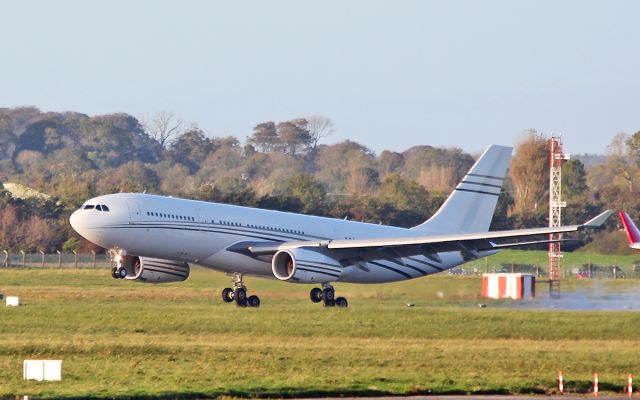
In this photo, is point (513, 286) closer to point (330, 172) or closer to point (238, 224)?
point (238, 224)

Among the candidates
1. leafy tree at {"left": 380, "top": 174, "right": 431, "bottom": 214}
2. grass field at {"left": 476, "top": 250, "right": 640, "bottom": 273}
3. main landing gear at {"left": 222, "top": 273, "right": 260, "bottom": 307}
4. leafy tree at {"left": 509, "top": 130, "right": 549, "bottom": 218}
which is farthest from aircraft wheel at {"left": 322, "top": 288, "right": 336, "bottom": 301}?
leafy tree at {"left": 509, "top": 130, "right": 549, "bottom": 218}

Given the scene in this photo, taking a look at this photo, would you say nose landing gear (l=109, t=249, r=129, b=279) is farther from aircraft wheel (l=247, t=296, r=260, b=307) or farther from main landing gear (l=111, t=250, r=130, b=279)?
aircraft wheel (l=247, t=296, r=260, b=307)

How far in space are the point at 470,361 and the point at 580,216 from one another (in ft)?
268

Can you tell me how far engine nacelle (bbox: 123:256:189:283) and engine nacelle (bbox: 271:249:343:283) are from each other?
146 inches

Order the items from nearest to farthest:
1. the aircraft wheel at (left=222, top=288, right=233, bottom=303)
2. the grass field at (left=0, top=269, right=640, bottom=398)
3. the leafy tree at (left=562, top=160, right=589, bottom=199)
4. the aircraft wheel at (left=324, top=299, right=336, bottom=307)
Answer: the grass field at (left=0, top=269, right=640, bottom=398)
the aircraft wheel at (left=324, top=299, right=336, bottom=307)
the aircraft wheel at (left=222, top=288, right=233, bottom=303)
the leafy tree at (left=562, top=160, right=589, bottom=199)

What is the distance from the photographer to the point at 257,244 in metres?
50.2

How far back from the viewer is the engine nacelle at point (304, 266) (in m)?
49.2

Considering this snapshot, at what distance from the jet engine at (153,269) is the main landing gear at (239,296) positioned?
2.01 metres

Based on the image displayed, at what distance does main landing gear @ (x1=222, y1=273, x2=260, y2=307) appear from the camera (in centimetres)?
4969

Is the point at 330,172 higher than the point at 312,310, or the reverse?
the point at 330,172

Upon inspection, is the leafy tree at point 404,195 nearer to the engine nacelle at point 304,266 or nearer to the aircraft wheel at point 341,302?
the aircraft wheel at point 341,302

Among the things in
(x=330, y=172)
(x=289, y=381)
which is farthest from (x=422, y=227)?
(x=330, y=172)

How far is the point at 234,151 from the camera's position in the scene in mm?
195875

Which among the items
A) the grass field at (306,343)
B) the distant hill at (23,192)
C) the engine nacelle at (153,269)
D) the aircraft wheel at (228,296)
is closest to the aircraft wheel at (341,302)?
the grass field at (306,343)
